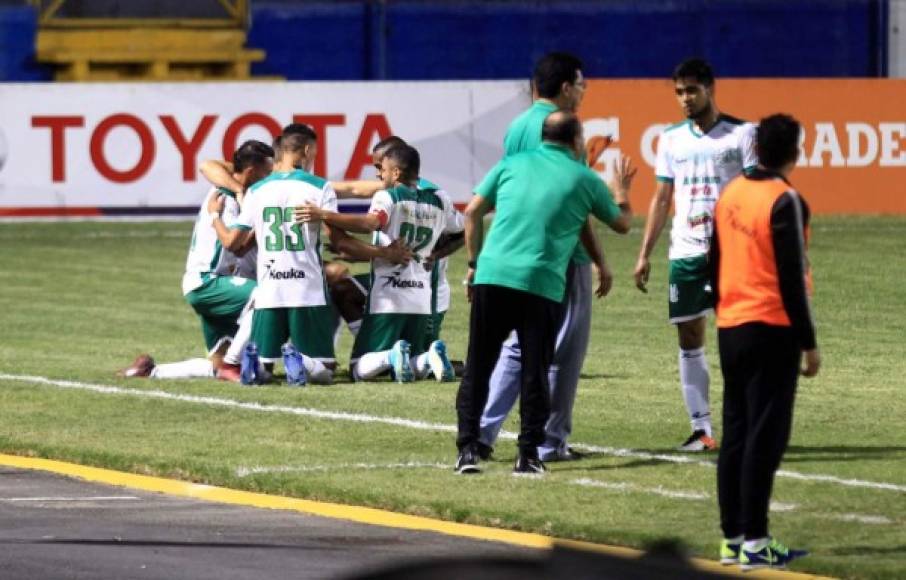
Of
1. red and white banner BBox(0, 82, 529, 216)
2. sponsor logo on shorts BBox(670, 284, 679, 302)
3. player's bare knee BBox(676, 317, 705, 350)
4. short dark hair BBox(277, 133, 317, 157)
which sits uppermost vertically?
red and white banner BBox(0, 82, 529, 216)

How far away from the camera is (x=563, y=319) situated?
37.1 feet

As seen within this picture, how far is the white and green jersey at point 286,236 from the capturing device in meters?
14.6

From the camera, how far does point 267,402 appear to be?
549 inches

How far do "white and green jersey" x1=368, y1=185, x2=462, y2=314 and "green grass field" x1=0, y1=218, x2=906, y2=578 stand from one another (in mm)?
616

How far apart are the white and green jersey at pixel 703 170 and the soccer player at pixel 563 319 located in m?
0.49

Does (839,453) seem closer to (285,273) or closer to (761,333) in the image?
(761,333)

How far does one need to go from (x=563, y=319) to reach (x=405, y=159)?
359 centimetres

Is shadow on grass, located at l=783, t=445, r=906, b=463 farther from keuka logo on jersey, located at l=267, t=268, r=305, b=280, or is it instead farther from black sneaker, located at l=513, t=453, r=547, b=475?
keuka logo on jersey, located at l=267, t=268, r=305, b=280

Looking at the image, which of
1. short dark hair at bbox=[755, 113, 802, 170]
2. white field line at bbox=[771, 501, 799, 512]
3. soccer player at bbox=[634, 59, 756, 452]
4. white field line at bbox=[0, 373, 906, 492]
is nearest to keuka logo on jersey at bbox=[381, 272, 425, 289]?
white field line at bbox=[0, 373, 906, 492]

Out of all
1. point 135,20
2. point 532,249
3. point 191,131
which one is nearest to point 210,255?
point 532,249

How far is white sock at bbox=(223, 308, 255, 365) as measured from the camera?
1503 cm

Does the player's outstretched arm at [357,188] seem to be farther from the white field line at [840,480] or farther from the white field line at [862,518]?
the white field line at [862,518]

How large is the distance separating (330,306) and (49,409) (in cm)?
226

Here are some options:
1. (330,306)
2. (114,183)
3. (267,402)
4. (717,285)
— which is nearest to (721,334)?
(717,285)
